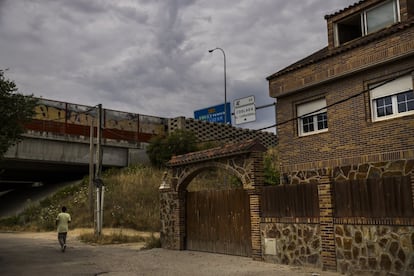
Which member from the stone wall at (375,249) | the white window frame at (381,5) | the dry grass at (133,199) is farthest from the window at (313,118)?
the dry grass at (133,199)

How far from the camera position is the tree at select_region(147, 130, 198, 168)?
35594mm

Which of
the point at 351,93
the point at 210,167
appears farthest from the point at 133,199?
the point at 351,93

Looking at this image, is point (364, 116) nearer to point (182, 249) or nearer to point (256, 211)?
point (256, 211)

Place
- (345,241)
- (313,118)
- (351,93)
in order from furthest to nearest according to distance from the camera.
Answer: (313,118) < (351,93) < (345,241)

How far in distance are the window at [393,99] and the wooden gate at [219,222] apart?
4.99 m

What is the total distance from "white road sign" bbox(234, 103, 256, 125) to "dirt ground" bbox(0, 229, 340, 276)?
23.8 feet

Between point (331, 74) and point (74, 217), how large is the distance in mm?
19564

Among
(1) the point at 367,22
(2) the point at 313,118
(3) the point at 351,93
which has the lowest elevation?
(2) the point at 313,118

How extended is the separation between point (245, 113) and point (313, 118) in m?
4.65

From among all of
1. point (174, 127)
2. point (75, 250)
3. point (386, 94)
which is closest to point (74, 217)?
point (75, 250)

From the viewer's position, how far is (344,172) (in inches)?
580

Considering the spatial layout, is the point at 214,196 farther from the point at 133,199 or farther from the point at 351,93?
the point at 133,199

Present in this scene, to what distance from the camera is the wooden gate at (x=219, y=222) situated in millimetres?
13109

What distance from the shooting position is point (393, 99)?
13.8m
